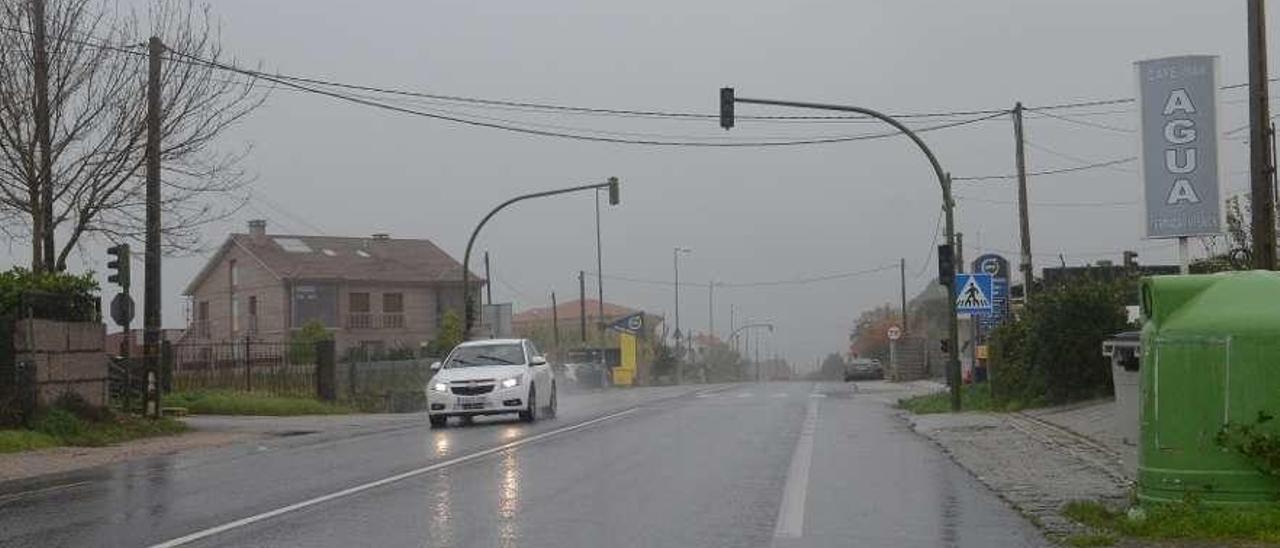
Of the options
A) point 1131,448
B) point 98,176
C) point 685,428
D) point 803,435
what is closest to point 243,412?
point 98,176

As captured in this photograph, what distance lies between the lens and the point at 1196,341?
9.15 m

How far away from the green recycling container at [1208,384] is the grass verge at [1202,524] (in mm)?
78

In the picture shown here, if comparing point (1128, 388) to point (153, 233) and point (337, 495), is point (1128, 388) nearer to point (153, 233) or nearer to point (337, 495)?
point (337, 495)

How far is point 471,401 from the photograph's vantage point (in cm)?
2353

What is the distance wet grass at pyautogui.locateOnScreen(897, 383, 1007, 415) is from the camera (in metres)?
27.0

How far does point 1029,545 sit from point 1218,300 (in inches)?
82.3

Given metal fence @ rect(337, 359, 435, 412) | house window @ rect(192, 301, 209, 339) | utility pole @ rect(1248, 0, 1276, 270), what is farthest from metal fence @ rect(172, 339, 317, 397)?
house window @ rect(192, 301, 209, 339)

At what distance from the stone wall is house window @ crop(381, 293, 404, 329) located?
3950 cm

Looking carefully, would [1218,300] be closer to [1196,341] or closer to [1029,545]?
[1196,341]

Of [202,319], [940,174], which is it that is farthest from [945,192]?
[202,319]

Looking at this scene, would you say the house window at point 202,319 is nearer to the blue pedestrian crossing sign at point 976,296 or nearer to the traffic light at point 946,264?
the traffic light at point 946,264

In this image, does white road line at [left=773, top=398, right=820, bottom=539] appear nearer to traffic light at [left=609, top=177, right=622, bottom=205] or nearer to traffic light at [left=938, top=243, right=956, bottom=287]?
traffic light at [left=938, top=243, right=956, bottom=287]

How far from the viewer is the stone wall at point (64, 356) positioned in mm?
21188

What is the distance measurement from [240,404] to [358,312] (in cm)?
3047
